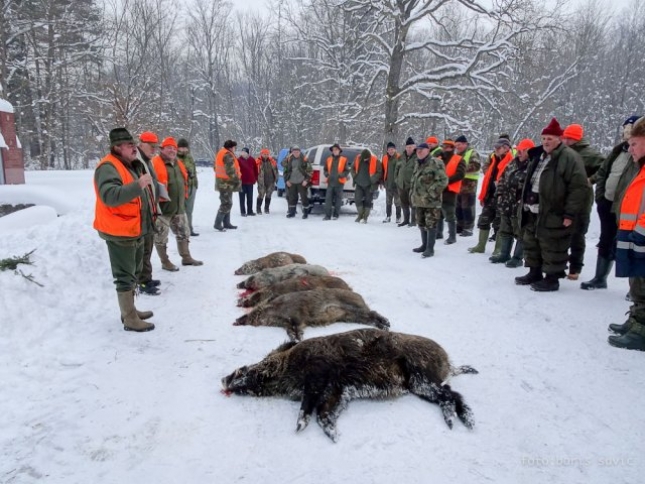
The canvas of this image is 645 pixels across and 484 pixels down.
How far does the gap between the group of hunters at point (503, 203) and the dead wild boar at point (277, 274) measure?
1.34 meters

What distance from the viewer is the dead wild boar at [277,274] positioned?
591cm

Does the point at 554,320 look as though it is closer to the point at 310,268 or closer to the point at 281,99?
the point at 310,268

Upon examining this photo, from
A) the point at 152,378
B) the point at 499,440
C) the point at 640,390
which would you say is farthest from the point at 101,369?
the point at 640,390

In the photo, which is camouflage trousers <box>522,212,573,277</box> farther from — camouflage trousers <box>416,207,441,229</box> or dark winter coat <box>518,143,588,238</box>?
camouflage trousers <box>416,207,441,229</box>

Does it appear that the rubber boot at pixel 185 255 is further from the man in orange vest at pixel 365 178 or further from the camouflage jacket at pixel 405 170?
the man in orange vest at pixel 365 178

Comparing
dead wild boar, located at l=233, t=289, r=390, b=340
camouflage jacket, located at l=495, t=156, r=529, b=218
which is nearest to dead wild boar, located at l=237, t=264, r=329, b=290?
dead wild boar, located at l=233, t=289, r=390, b=340

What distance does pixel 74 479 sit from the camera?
2348mm

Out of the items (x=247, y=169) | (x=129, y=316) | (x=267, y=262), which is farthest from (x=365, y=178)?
(x=129, y=316)

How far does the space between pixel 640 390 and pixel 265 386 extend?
3.06 m

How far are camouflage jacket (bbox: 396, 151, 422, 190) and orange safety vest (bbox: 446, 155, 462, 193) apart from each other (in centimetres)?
139

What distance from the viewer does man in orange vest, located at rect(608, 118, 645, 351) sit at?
11.8 feet

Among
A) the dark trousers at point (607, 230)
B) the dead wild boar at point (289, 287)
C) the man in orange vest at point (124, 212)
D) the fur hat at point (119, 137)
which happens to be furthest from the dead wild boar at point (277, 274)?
the dark trousers at point (607, 230)

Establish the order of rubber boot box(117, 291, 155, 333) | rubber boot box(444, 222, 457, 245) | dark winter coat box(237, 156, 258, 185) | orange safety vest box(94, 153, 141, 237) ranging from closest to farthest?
orange safety vest box(94, 153, 141, 237) < rubber boot box(117, 291, 155, 333) < rubber boot box(444, 222, 457, 245) < dark winter coat box(237, 156, 258, 185)

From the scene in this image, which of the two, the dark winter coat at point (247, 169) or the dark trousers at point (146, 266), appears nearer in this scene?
the dark trousers at point (146, 266)
